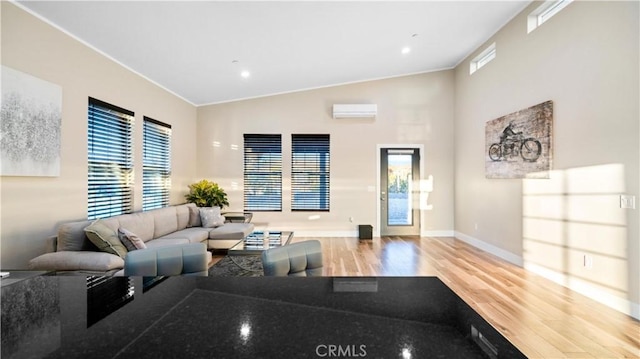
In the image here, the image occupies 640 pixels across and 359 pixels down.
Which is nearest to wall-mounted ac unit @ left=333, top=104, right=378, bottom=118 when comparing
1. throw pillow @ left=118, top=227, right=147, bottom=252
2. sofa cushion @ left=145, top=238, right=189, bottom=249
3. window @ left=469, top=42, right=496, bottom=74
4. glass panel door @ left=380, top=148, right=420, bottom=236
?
glass panel door @ left=380, top=148, right=420, bottom=236

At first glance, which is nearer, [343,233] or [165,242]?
[165,242]

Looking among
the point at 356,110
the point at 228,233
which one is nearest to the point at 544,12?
the point at 356,110

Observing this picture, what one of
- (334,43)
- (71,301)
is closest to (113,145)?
(334,43)

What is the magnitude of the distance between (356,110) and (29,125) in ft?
16.9

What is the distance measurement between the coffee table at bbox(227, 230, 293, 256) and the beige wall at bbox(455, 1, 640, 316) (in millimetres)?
3493

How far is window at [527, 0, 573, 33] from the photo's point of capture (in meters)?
3.64

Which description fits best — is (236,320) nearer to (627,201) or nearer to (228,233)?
(627,201)

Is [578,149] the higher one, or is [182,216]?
[578,149]

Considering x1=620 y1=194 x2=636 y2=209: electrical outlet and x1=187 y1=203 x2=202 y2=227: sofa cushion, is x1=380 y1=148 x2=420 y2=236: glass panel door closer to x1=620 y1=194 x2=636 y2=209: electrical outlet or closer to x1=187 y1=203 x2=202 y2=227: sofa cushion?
x1=620 y1=194 x2=636 y2=209: electrical outlet

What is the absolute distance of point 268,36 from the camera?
3889 mm

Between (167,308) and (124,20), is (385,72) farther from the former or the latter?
(167,308)

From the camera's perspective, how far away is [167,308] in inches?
32.3

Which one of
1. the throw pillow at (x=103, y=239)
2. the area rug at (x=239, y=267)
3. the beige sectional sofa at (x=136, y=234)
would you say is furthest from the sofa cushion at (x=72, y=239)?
the area rug at (x=239, y=267)

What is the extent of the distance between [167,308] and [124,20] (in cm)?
359
